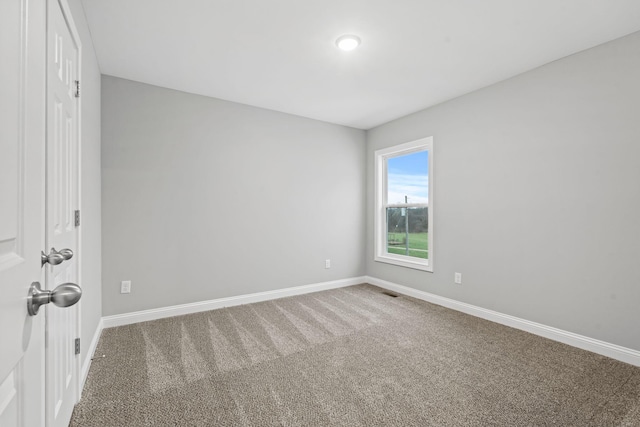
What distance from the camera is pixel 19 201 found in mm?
591

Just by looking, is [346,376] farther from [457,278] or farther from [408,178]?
[408,178]

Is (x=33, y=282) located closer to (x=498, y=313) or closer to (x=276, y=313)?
(x=276, y=313)

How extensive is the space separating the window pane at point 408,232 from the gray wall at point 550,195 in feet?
1.17

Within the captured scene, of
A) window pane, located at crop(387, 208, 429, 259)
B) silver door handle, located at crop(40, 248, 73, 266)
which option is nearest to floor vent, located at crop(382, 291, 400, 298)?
window pane, located at crop(387, 208, 429, 259)

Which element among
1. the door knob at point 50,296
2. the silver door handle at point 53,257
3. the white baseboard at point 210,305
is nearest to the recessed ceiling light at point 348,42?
the silver door handle at point 53,257

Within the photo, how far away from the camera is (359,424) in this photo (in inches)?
63.8

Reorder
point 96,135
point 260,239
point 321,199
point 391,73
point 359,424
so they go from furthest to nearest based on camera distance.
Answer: point 321,199
point 260,239
point 391,73
point 96,135
point 359,424

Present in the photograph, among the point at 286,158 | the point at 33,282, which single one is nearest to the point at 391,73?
the point at 286,158

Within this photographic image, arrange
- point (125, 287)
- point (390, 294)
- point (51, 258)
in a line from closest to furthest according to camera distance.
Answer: point (51, 258) < point (125, 287) < point (390, 294)

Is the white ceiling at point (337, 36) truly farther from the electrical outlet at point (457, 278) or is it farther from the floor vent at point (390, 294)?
the floor vent at point (390, 294)

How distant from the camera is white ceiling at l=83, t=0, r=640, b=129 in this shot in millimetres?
2047

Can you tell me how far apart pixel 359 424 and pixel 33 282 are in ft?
5.24

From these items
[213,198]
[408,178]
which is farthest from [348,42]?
[408,178]

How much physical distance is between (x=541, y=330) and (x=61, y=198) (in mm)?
3666
